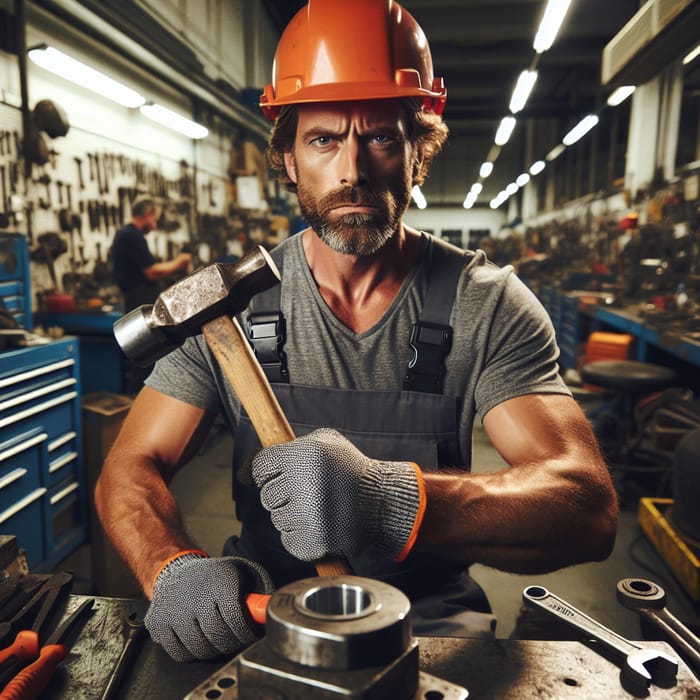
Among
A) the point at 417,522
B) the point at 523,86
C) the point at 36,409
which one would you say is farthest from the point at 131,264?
the point at 523,86

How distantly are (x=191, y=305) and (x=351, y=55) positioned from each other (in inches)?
28.1

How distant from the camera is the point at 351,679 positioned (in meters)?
0.50

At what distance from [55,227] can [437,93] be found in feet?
10.9

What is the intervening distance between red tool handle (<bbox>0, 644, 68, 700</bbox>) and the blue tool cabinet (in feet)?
5.11

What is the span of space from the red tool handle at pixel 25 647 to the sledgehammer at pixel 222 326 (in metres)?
0.39

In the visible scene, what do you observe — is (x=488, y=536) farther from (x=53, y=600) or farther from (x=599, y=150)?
(x=599, y=150)

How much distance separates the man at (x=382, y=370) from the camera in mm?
1109

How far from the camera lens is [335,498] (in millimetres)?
796

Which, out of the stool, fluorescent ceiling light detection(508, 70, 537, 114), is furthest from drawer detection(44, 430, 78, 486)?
fluorescent ceiling light detection(508, 70, 537, 114)

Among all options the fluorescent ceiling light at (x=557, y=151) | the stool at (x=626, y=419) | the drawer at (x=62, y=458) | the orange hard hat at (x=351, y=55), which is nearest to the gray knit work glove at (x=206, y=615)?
the orange hard hat at (x=351, y=55)

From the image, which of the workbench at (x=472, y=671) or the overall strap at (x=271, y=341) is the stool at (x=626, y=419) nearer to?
the overall strap at (x=271, y=341)

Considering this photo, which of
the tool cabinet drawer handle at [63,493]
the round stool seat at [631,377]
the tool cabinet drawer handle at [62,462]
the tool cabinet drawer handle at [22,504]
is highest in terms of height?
the round stool seat at [631,377]

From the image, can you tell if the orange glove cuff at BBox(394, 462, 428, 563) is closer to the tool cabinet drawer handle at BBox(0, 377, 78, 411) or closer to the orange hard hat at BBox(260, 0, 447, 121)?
the orange hard hat at BBox(260, 0, 447, 121)

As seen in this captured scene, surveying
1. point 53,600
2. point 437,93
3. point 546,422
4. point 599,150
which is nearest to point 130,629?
point 53,600
